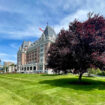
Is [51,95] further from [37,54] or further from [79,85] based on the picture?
[37,54]

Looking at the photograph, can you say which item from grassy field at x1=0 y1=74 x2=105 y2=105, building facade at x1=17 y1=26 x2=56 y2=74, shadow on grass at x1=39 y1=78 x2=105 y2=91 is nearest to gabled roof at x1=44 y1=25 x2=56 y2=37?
building facade at x1=17 y1=26 x2=56 y2=74

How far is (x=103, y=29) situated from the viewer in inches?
542

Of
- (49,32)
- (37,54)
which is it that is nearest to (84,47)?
(49,32)

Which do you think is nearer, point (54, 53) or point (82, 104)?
point (82, 104)

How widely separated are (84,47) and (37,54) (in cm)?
5917

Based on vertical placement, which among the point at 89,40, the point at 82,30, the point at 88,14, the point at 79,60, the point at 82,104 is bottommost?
the point at 82,104

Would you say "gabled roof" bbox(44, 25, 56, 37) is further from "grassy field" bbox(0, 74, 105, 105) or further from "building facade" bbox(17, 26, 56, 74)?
"grassy field" bbox(0, 74, 105, 105)

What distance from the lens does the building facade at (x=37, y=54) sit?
62.0 meters

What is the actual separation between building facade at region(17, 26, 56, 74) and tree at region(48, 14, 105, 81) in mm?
36949

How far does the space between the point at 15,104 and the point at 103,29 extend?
12959 millimetres

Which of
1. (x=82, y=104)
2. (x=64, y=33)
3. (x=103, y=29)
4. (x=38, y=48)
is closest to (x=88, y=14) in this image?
(x=103, y=29)

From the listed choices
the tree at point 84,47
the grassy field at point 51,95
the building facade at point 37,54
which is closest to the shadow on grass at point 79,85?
the grassy field at point 51,95

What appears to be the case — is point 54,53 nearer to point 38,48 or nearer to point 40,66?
point 40,66

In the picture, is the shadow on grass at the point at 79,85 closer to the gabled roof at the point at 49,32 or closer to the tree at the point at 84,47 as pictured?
the tree at the point at 84,47
